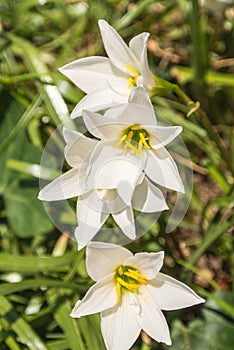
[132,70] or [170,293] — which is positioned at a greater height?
[132,70]

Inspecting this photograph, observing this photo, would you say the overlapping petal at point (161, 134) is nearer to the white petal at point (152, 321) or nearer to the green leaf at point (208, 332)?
the white petal at point (152, 321)

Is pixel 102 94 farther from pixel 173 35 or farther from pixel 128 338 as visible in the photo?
pixel 173 35

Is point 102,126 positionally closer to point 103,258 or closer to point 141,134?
point 141,134

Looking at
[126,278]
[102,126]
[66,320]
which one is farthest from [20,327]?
[102,126]

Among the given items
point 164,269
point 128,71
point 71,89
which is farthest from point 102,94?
point 164,269

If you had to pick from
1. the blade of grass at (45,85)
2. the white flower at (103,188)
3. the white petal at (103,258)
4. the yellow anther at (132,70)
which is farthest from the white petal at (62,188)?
the blade of grass at (45,85)
